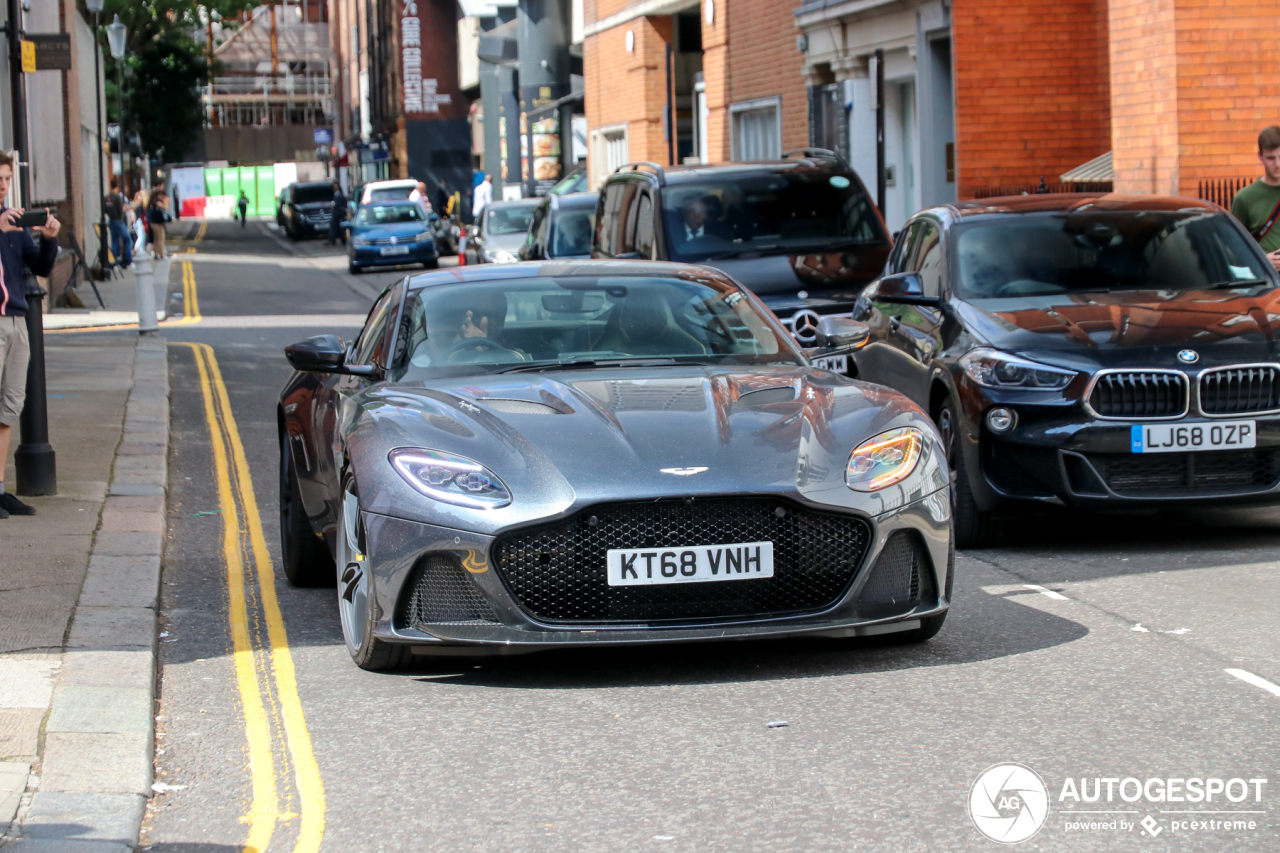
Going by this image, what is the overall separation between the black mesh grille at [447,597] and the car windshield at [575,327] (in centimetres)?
122

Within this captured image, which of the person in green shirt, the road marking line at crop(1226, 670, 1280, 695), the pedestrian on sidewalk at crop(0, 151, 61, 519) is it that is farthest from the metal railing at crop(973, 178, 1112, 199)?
the road marking line at crop(1226, 670, 1280, 695)

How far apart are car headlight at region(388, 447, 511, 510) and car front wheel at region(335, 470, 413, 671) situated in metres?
0.24

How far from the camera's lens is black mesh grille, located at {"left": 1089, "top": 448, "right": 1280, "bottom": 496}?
24.4 ft

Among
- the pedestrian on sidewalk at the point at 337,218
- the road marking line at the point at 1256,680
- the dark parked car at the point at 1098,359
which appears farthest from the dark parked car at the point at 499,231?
the road marking line at the point at 1256,680

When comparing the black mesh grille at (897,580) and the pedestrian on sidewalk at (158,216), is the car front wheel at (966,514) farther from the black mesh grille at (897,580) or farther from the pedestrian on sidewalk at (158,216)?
the pedestrian on sidewalk at (158,216)

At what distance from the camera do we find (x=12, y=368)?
9.02 metres

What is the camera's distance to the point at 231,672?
19.8 feet

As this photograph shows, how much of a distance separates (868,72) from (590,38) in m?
16.3

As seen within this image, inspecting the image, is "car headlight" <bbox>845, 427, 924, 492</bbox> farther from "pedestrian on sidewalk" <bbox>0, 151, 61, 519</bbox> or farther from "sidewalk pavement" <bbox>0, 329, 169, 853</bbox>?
"pedestrian on sidewalk" <bbox>0, 151, 61, 519</bbox>

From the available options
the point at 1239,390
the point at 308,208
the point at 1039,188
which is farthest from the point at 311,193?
the point at 1239,390

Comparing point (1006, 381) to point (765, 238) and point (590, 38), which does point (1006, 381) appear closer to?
point (765, 238)

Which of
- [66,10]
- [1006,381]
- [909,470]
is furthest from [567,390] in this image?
[66,10]

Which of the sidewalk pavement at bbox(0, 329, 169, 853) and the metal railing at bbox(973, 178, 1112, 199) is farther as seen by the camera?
the metal railing at bbox(973, 178, 1112, 199)

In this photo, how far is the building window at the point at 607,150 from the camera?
3731 cm
